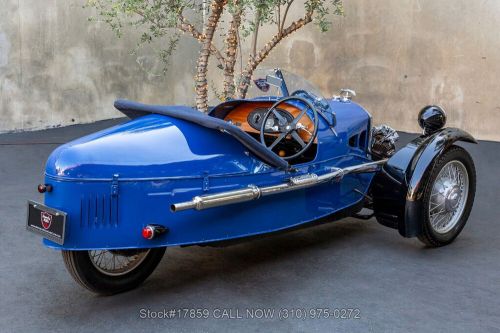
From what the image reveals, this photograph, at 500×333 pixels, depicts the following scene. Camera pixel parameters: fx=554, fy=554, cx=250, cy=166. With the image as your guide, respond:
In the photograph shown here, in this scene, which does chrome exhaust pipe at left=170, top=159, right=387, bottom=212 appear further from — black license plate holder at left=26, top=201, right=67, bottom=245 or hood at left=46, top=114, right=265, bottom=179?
black license plate holder at left=26, top=201, right=67, bottom=245

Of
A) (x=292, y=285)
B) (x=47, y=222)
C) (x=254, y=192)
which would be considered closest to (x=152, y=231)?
(x=47, y=222)

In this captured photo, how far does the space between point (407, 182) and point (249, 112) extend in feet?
4.07

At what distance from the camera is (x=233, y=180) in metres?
3.15

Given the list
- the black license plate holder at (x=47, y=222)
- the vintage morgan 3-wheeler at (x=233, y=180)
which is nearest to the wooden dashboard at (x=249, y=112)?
the vintage morgan 3-wheeler at (x=233, y=180)

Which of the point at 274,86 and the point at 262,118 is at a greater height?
the point at 274,86

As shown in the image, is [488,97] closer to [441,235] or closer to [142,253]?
[441,235]

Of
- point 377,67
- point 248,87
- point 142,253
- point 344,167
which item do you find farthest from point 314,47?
point 142,253

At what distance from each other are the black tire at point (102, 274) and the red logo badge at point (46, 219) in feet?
0.68

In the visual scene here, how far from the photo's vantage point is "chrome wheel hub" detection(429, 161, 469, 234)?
13.1 feet

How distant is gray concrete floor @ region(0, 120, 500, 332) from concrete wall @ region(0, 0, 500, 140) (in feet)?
15.2

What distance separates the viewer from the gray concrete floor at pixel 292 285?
9.43 feet

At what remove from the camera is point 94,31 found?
376 inches

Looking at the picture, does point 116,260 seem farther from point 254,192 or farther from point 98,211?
point 254,192

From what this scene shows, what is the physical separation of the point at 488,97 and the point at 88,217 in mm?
7357
